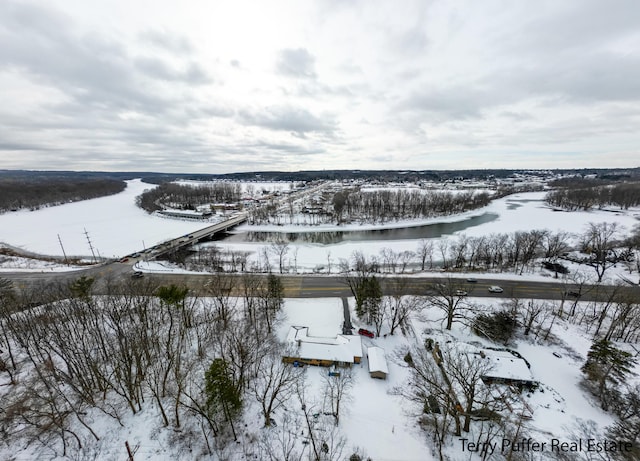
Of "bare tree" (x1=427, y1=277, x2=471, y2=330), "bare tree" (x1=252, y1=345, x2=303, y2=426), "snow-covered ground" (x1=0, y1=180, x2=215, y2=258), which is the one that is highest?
"bare tree" (x1=427, y1=277, x2=471, y2=330)

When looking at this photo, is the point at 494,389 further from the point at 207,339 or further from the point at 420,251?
the point at 420,251

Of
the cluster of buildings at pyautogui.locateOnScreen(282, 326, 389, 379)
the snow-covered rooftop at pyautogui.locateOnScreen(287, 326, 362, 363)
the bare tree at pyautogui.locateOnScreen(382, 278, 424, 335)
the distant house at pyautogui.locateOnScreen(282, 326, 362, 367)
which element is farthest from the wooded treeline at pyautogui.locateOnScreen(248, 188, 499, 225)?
the cluster of buildings at pyautogui.locateOnScreen(282, 326, 389, 379)

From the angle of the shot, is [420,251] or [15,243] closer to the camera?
[420,251]

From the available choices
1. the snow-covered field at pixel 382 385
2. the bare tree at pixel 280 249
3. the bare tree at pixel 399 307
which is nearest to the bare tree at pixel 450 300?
the snow-covered field at pixel 382 385

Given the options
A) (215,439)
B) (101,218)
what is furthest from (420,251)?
(101,218)

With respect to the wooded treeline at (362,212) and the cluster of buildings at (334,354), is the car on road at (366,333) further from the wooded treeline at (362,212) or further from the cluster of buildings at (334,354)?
the wooded treeline at (362,212)

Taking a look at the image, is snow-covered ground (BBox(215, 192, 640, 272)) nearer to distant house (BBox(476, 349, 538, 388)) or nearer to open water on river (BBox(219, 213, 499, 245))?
open water on river (BBox(219, 213, 499, 245))
